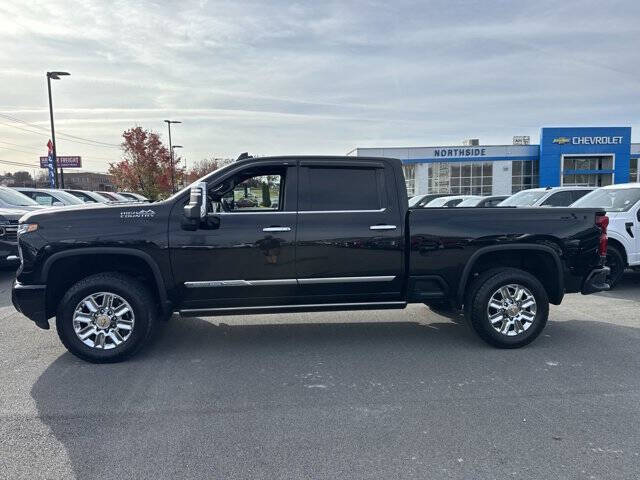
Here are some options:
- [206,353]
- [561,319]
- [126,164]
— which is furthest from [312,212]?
[126,164]

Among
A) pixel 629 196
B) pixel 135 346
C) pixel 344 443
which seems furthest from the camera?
pixel 629 196

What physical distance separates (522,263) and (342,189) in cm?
228

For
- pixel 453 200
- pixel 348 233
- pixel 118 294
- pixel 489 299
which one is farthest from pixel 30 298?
pixel 453 200

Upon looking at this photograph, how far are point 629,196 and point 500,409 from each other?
621cm

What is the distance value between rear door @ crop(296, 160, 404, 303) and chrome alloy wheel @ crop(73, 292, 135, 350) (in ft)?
5.95

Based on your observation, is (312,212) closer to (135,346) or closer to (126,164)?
(135,346)

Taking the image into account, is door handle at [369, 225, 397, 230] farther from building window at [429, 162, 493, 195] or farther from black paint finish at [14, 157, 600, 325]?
building window at [429, 162, 493, 195]

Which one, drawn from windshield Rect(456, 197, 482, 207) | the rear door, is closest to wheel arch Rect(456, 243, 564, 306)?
the rear door

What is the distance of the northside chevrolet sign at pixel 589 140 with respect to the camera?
1505 inches

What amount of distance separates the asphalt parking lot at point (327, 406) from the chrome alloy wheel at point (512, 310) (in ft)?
0.86

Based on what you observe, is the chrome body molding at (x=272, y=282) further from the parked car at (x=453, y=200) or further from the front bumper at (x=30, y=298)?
the parked car at (x=453, y=200)

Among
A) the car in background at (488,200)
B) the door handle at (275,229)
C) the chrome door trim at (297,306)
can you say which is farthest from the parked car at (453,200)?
the door handle at (275,229)

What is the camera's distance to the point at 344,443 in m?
3.23

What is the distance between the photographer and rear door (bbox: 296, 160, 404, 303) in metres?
4.87
